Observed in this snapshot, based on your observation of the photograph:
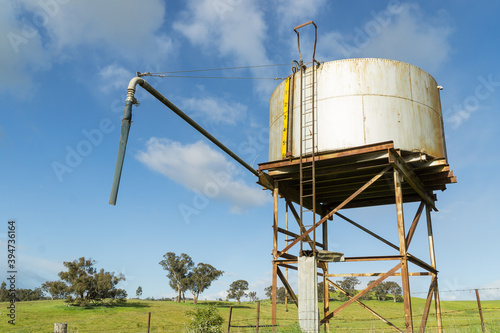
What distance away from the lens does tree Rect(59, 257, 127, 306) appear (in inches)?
2238

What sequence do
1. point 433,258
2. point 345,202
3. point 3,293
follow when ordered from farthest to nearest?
point 3,293
point 433,258
point 345,202

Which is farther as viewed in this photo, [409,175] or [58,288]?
[58,288]

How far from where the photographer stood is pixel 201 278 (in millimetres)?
78562

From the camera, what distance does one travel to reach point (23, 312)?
154ft

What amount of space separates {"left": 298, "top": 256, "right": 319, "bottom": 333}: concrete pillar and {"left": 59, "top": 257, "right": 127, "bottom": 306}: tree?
170 feet

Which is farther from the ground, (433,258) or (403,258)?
(433,258)

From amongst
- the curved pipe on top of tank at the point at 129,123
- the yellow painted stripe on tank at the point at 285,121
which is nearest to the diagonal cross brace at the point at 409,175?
the yellow painted stripe on tank at the point at 285,121

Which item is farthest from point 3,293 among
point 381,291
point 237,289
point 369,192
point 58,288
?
point 369,192

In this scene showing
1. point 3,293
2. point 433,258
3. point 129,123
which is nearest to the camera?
point 129,123

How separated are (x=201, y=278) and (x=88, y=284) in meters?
25.1

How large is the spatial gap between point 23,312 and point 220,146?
45243 millimetres

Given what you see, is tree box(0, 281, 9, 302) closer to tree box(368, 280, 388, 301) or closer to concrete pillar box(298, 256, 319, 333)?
tree box(368, 280, 388, 301)

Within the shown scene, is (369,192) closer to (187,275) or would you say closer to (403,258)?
(403,258)

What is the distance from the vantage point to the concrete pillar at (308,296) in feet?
37.1
